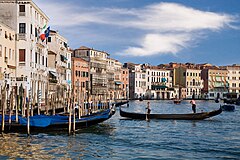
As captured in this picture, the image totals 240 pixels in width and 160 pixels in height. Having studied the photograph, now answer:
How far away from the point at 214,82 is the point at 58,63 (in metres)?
42.1

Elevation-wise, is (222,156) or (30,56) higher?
(30,56)

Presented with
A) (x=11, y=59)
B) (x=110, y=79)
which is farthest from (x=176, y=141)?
(x=110, y=79)

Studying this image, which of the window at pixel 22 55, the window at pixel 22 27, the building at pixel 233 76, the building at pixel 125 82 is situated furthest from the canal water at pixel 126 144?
the building at pixel 233 76

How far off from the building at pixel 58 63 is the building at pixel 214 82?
36685 millimetres

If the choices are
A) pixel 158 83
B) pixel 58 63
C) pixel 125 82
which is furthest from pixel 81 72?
pixel 158 83

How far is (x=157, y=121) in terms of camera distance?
62.3ft

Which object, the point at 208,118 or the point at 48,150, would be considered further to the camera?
the point at 208,118

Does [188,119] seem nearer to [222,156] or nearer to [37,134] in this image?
[37,134]

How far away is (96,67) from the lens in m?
45.1

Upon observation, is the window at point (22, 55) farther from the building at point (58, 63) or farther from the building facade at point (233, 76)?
the building facade at point (233, 76)

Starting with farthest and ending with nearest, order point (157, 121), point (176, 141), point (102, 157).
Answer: point (157, 121) → point (176, 141) → point (102, 157)

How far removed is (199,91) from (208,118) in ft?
162

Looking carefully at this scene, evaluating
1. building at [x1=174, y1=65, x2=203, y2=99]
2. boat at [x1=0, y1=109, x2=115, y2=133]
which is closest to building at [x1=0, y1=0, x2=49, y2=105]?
boat at [x1=0, y1=109, x2=115, y2=133]

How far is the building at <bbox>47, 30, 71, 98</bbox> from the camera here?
2730cm
